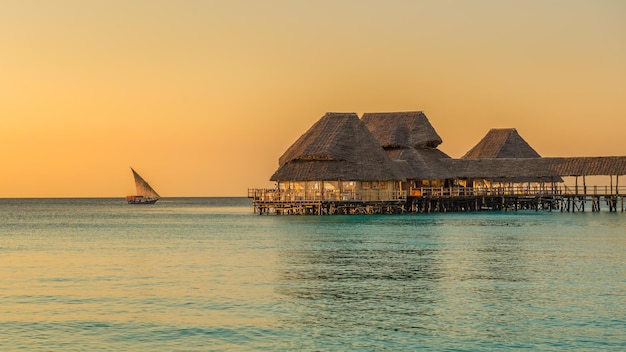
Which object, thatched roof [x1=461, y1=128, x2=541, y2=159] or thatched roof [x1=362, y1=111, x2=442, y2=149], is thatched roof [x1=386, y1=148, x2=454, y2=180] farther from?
thatched roof [x1=461, y1=128, x2=541, y2=159]

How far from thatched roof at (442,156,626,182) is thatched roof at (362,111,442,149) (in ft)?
10.0

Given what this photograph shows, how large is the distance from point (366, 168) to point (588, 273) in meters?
41.4

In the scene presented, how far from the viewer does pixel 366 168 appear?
71.4 metres

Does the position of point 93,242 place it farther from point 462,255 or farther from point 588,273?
point 588,273

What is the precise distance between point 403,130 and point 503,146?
1421 centimetres

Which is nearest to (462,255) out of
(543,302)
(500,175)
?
(543,302)

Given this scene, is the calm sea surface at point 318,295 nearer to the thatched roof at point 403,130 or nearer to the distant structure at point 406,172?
the distant structure at point 406,172

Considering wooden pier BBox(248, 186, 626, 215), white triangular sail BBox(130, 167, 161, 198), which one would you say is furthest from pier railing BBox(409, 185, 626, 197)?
white triangular sail BBox(130, 167, 161, 198)

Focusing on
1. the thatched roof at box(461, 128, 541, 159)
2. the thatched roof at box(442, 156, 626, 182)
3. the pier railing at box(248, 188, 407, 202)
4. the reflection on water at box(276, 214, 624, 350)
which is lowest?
the reflection on water at box(276, 214, 624, 350)

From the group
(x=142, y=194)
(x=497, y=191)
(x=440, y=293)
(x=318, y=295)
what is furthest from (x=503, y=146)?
(x=142, y=194)

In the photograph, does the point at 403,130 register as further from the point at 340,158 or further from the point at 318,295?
the point at 318,295

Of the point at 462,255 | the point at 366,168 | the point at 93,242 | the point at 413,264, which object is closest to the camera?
the point at 413,264

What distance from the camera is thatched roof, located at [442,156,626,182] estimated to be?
78312 millimetres

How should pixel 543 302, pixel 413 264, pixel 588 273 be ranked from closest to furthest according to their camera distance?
pixel 543 302 → pixel 588 273 → pixel 413 264
